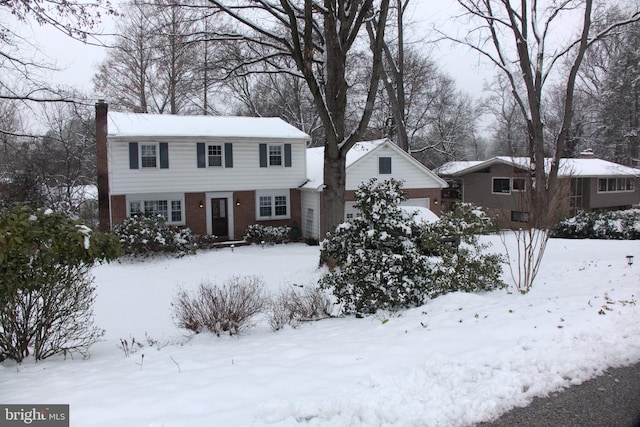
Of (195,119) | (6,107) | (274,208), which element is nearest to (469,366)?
(6,107)

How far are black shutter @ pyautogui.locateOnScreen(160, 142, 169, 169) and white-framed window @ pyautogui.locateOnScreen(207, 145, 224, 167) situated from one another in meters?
1.82

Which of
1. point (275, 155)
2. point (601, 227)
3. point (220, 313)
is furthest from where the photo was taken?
point (275, 155)

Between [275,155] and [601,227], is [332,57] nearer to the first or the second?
[275,155]

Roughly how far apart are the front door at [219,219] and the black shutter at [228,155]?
1.76 meters

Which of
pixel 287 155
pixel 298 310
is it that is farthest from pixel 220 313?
pixel 287 155

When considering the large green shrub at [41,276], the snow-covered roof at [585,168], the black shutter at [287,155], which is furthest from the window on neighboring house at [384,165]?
the large green shrub at [41,276]

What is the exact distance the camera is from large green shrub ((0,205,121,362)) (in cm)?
510

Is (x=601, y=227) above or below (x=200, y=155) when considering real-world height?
below

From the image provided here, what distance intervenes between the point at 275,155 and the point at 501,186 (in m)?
17.3

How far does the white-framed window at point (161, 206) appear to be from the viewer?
65.6 ft

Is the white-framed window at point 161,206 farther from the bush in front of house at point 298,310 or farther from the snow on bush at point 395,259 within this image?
the snow on bush at point 395,259

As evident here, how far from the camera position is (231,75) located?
45.1 feet

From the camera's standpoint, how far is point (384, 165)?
75.5 ft

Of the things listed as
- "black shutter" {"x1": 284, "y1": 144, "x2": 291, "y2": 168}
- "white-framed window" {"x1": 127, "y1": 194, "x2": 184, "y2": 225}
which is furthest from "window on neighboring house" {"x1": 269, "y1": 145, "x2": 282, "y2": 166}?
"white-framed window" {"x1": 127, "y1": 194, "x2": 184, "y2": 225}
